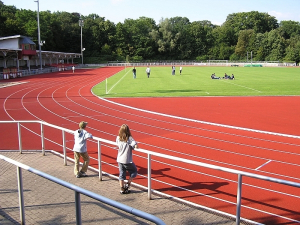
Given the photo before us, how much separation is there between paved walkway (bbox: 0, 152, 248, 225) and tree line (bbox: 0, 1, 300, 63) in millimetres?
91740

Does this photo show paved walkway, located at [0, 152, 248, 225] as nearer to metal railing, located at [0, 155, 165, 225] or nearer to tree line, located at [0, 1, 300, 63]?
metal railing, located at [0, 155, 165, 225]

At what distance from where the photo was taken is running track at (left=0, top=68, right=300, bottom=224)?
23.3ft

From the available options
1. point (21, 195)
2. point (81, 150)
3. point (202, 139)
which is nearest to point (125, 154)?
point (81, 150)

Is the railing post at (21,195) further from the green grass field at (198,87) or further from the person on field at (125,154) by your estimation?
the green grass field at (198,87)

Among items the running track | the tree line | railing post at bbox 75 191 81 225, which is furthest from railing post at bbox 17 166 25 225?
the tree line

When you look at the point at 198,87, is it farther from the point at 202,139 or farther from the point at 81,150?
the point at 81,150

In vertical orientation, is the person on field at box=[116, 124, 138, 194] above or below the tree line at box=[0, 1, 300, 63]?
below

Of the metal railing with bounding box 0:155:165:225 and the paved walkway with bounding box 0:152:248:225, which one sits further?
the paved walkway with bounding box 0:152:248:225

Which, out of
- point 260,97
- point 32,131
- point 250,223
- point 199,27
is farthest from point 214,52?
point 250,223

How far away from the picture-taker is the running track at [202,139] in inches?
279

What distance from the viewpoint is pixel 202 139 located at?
40.8 ft

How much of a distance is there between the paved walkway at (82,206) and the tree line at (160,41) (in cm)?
9174

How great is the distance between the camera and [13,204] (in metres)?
5.60

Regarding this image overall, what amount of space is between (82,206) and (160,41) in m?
106
